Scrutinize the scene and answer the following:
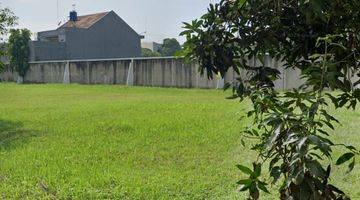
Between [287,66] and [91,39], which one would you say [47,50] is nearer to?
[91,39]

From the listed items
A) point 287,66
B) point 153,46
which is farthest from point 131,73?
point 153,46

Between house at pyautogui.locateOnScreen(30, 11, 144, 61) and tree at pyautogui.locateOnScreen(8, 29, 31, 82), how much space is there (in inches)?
51.8

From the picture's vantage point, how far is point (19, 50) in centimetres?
3127

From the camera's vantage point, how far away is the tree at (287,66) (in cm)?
112

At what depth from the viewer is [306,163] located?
1059 millimetres

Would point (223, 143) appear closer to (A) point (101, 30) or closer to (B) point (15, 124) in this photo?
(B) point (15, 124)

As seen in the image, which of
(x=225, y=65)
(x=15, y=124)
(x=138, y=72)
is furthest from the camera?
(x=138, y=72)

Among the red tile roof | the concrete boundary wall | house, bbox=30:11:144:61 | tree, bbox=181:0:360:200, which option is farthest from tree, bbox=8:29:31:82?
tree, bbox=181:0:360:200

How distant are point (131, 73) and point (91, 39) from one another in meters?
14.9

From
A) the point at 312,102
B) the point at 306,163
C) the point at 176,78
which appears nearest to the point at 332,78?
the point at 312,102

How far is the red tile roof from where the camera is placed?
36594 millimetres

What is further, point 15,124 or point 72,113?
point 72,113

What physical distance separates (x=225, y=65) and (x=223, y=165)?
3.64 m

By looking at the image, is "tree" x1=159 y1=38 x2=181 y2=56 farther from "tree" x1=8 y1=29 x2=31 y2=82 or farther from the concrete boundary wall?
the concrete boundary wall
